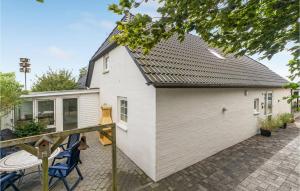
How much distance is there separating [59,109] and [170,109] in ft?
27.3

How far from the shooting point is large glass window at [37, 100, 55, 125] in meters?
9.80

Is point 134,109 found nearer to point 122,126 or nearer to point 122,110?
point 122,126

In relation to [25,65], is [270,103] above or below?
below

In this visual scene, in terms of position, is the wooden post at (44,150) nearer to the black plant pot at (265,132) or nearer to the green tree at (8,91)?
the green tree at (8,91)

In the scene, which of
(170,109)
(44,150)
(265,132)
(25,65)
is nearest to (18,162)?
(44,150)

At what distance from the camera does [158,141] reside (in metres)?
4.89

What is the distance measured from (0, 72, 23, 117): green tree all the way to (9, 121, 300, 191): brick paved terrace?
355cm

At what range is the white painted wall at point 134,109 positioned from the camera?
507cm

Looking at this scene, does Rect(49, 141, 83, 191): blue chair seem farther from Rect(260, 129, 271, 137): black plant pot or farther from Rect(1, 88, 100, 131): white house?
Rect(260, 129, 271, 137): black plant pot

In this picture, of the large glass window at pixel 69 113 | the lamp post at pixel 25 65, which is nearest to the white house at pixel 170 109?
the large glass window at pixel 69 113

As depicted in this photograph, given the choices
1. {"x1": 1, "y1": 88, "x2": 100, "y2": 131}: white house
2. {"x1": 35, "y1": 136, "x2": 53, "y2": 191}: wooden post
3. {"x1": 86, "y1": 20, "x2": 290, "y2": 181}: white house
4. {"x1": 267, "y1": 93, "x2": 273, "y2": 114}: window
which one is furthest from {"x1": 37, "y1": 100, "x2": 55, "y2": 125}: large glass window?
{"x1": 267, "y1": 93, "x2": 273, "y2": 114}: window

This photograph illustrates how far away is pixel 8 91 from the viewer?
21.6 feet

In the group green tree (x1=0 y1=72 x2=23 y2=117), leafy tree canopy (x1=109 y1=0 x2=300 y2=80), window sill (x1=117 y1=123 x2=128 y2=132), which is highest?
leafy tree canopy (x1=109 y1=0 x2=300 y2=80)

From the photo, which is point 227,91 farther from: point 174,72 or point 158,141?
point 158,141
